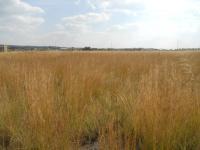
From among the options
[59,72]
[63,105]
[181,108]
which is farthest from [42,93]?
[59,72]

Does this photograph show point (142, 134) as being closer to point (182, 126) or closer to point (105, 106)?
point (182, 126)

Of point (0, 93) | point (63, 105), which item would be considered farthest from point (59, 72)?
point (63, 105)

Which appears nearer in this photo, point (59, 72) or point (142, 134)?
point (142, 134)

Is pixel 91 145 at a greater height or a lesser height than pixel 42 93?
lesser

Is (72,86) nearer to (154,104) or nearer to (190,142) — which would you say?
(154,104)

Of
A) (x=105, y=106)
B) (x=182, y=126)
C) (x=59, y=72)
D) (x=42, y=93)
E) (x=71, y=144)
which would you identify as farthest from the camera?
(x=59, y=72)

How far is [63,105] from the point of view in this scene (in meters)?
3.73

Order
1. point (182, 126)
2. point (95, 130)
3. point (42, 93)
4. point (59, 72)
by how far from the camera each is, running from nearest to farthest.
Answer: point (182, 126)
point (42, 93)
point (95, 130)
point (59, 72)

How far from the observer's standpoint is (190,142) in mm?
2941

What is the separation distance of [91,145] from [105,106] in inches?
38.4

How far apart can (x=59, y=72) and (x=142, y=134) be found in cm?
469

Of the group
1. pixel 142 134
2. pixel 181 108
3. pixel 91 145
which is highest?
pixel 181 108

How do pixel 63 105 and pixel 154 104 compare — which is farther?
pixel 63 105

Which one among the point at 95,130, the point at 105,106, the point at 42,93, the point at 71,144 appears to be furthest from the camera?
the point at 105,106
